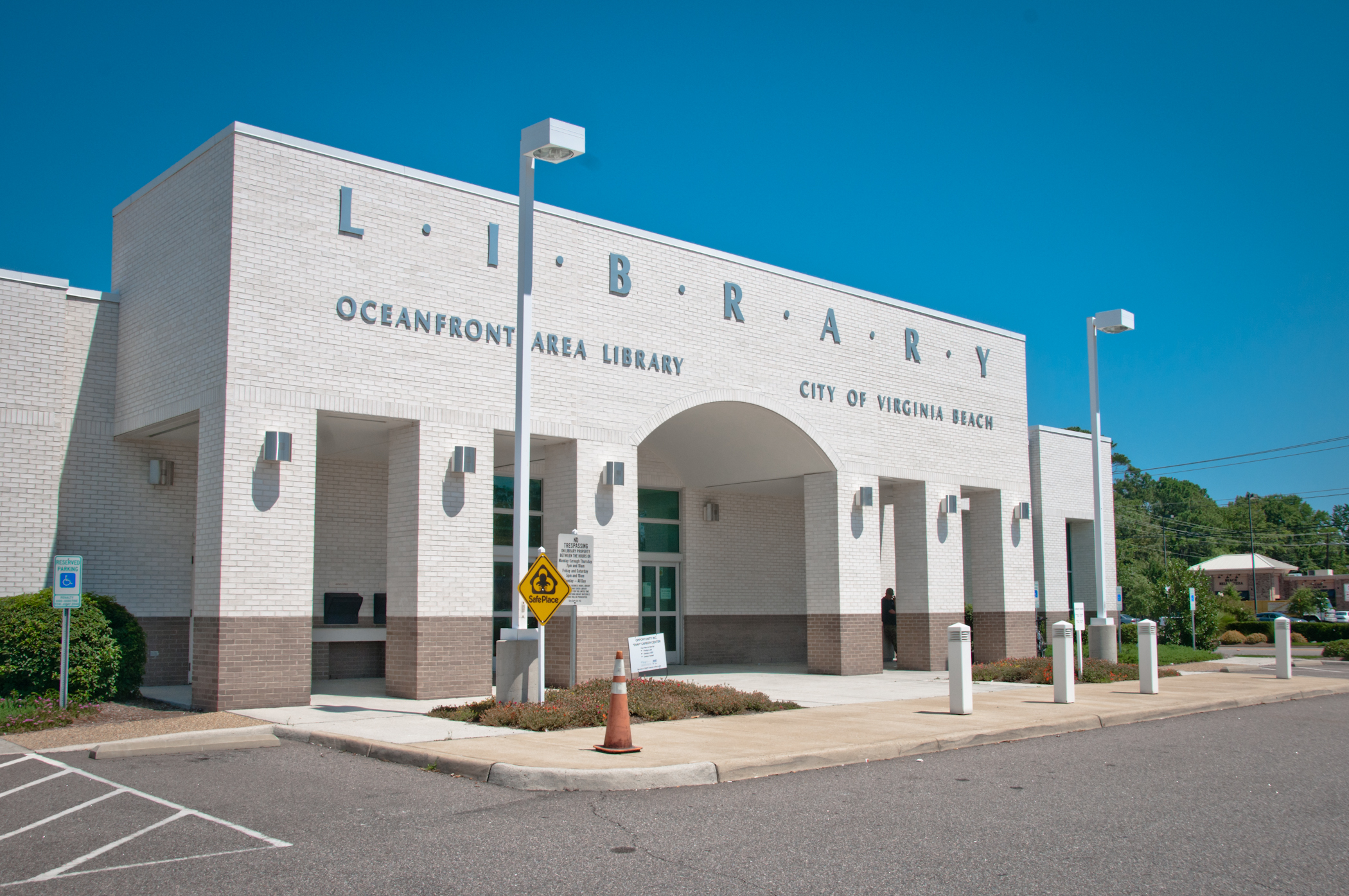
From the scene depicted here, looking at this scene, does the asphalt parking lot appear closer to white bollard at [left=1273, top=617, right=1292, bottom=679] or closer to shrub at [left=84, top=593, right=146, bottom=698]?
shrub at [left=84, top=593, right=146, bottom=698]

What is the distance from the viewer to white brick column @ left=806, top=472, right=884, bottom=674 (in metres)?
21.1

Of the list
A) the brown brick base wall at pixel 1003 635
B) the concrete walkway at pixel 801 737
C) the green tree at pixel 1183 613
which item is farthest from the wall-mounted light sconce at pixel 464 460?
the green tree at pixel 1183 613

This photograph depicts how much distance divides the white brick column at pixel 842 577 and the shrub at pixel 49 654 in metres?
12.6

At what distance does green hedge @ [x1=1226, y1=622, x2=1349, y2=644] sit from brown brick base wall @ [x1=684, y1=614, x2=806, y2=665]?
113 ft

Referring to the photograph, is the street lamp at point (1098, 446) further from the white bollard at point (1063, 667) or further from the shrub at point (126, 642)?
the shrub at point (126, 642)

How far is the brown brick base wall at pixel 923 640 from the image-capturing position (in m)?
22.8

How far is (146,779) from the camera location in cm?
926

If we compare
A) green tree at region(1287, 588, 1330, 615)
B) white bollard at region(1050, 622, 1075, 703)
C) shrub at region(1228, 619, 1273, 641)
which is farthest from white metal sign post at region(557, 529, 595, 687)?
green tree at region(1287, 588, 1330, 615)

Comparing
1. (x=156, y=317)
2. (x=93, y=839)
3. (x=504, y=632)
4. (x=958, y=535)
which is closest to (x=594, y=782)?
(x=93, y=839)

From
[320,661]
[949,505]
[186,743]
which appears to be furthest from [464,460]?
[949,505]

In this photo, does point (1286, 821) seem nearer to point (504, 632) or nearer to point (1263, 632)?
point (504, 632)

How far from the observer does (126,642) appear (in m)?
14.4

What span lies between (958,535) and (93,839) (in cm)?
1965

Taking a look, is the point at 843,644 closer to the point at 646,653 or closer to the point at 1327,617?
the point at 646,653
